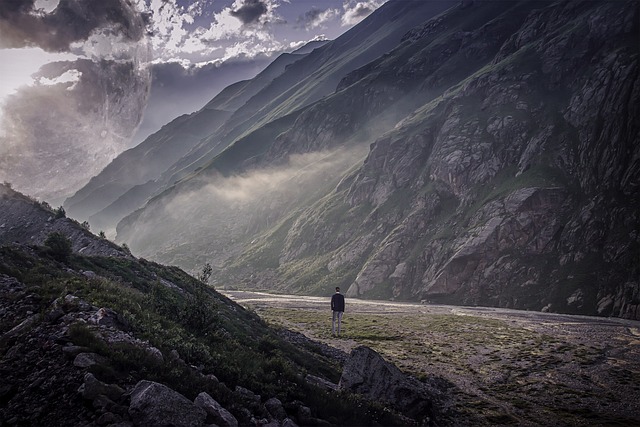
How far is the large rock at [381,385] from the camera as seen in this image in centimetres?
1547

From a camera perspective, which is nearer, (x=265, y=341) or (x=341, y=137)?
(x=265, y=341)

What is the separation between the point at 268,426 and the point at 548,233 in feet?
237

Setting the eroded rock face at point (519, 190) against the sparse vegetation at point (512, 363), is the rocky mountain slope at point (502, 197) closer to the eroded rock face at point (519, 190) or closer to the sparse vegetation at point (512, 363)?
the eroded rock face at point (519, 190)

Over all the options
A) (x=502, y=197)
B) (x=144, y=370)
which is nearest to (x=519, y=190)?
(x=502, y=197)

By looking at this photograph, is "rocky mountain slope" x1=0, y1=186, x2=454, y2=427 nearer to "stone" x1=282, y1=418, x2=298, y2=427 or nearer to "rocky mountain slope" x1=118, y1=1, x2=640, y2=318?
"stone" x1=282, y1=418, x2=298, y2=427

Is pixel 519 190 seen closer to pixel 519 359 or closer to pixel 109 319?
pixel 519 359

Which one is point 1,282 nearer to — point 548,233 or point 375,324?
point 375,324

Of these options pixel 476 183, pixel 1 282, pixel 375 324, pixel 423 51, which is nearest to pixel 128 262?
pixel 1 282

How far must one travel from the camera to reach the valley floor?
17.3 meters

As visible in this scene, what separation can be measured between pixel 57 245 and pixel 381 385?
797 inches

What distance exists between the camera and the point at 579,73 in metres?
95.6

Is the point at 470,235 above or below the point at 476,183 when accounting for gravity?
below

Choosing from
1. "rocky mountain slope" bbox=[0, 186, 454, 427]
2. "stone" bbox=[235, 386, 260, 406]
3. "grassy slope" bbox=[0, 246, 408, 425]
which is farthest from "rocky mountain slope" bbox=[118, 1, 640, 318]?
"stone" bbox=[235, 386, 260, 406]

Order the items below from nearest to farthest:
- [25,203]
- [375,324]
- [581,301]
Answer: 1. [375,324]
2. [25,203]
3. [581,301]
